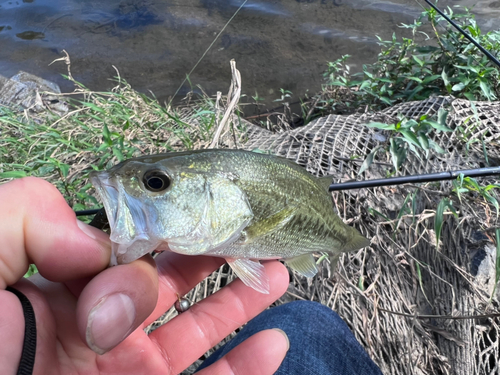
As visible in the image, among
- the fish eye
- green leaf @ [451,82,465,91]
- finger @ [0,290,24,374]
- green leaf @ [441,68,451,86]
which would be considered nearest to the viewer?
finger @ [0,290,24,374]

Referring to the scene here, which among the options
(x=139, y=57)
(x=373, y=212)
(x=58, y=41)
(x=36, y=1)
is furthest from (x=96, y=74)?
(x=373, y=212)

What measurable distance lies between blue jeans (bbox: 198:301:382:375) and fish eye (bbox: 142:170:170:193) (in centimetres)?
142

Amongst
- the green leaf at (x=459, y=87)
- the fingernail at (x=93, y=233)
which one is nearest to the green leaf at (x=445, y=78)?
the green leaf at (x=459, y=87)

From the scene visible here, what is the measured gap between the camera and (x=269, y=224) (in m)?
1.65

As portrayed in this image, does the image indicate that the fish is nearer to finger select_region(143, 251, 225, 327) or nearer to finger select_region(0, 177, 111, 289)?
finger select_region(0, 177, 111, 289)

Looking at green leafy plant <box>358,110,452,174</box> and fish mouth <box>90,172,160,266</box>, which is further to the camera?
green leafy plant <box>358,110,452,174</box>

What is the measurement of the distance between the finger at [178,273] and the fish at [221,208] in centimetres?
42

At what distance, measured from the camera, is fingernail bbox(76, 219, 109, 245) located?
128 cm

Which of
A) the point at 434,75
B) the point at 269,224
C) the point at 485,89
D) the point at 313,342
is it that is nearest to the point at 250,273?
the point at 269,224

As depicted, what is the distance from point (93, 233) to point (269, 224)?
32.6 inches

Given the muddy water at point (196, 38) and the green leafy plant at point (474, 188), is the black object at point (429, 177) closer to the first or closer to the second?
the green leafy plant at point (474, 188)

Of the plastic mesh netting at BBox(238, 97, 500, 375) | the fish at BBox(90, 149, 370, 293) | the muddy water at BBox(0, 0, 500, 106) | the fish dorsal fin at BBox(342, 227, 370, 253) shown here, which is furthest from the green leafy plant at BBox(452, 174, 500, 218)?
the muddy water at BBox(0, 0, 500, 106)

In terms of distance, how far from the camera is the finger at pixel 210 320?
6.15ft

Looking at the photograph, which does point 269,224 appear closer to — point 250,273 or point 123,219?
point 250,273
